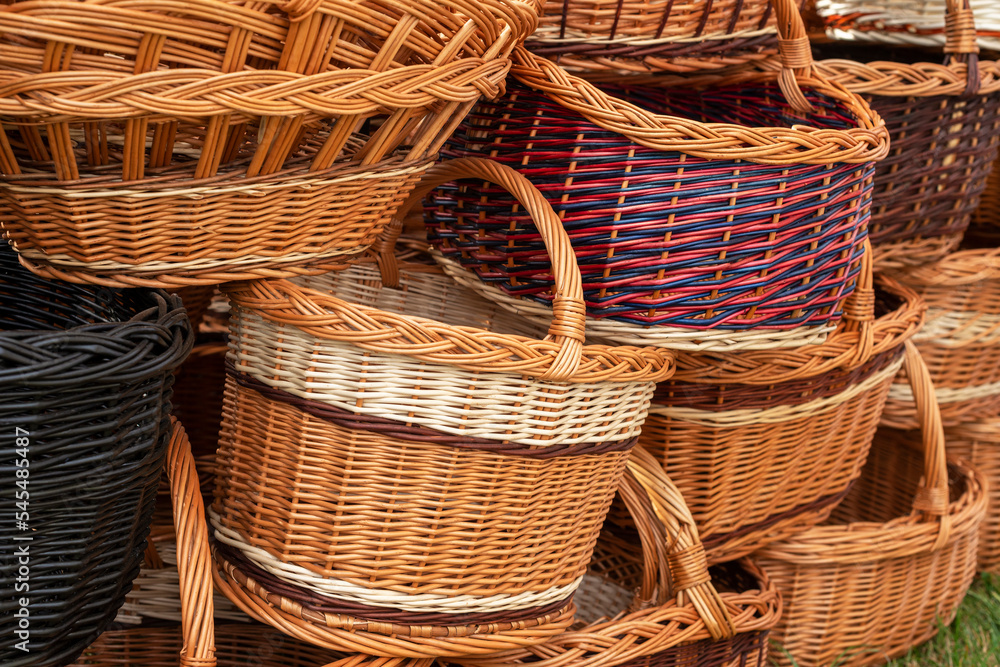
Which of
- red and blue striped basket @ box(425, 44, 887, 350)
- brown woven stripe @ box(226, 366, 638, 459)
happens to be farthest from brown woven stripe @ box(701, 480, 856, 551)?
brown woven stripe @ box(226, 366, 638, 459)

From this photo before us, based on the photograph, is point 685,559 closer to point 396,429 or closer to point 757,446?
point 757,446

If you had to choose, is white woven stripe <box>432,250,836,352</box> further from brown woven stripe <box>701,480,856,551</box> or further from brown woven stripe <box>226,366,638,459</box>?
brown woven stripe <box>701,480,856,551</box>

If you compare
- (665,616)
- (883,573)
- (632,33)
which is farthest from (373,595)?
(883,573)

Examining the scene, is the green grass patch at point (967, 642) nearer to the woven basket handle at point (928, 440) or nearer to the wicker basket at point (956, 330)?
the woven basket handle at point (928, 440)

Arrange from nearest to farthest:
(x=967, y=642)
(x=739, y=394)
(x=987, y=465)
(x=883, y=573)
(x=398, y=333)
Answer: (x=398, y=333) < (x=739, y=394) < (x=883, y=573) < (x=967, y=642) < (x=987, y=465)

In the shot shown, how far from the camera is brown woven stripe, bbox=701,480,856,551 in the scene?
4.47 ft

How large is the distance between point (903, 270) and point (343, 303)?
45.3 inches

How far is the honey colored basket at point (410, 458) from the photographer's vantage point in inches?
37.0

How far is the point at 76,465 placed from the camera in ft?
2.60

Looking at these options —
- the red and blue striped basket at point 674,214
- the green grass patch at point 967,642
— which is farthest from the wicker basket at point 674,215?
the green grass patch at point 967,642

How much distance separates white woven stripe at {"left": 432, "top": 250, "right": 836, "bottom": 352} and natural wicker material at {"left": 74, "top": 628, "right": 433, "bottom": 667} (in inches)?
21.7

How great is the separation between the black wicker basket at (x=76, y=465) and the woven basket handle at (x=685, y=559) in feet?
2.08

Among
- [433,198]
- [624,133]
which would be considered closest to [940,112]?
[624,133]

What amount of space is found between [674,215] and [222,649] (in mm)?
862
